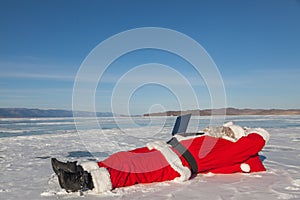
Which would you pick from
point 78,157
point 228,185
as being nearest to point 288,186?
point 228,185

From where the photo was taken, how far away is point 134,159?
9.95 ft

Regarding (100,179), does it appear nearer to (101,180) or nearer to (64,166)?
(101,180)

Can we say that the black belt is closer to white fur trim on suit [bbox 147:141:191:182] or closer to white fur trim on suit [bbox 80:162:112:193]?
white fur trim on suit [bbox 147:141:191:182]

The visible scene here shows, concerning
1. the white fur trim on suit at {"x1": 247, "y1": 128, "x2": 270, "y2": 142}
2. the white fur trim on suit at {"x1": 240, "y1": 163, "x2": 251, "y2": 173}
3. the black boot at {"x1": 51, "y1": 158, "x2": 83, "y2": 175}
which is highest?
the white fur trim on suit at {"x1": 247, "y1": 128, "x2": 270, "y2": 142}

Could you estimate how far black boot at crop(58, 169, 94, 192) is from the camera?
8.63 feet

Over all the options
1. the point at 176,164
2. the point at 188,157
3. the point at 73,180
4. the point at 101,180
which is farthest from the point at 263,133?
the point at 73,180

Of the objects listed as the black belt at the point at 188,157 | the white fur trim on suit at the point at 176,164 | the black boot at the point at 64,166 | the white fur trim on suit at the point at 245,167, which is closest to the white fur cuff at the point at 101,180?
the black boot at the point at 64,166

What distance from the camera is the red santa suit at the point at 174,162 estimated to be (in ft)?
9.55

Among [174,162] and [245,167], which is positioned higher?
[174,162]

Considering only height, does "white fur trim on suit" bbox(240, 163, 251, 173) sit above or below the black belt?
below

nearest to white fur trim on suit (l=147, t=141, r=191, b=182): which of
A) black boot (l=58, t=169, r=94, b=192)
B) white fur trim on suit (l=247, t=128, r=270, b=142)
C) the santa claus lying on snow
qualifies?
the santa claus lying on snow

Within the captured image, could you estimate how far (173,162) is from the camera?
3.23 meters

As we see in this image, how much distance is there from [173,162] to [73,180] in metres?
1.12

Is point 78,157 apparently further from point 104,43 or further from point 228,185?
point 228,185
